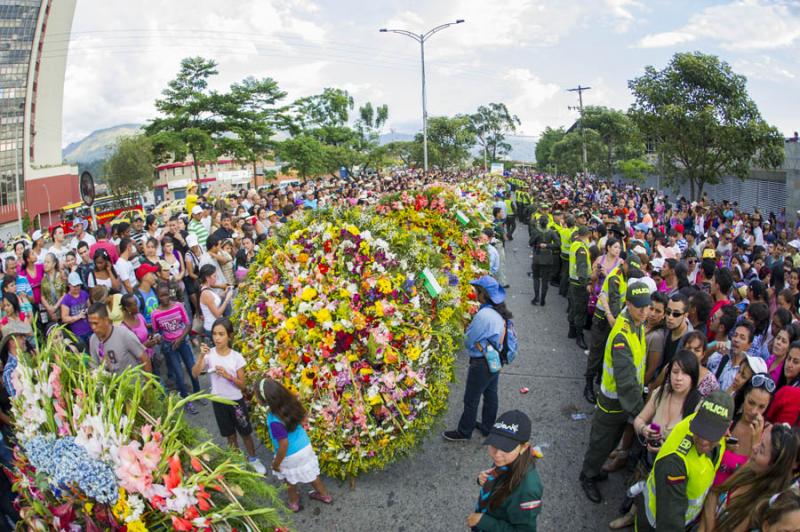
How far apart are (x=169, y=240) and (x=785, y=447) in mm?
8057

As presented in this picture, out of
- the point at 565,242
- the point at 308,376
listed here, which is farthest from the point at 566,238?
the point at 308,376

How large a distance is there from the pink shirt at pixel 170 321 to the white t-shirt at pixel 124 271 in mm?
1717

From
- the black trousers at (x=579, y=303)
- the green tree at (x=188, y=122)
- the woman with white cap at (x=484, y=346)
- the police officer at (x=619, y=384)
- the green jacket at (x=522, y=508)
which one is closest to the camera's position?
the green jacket at (x=522, y=508)

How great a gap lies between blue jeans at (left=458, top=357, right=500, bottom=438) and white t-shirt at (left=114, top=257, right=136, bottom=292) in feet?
17.9

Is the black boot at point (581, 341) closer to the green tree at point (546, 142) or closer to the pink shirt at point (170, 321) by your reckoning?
the pink shirt at point (170, 321)

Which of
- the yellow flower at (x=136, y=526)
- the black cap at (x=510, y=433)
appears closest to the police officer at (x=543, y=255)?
the black cap at (x=510, y=433)

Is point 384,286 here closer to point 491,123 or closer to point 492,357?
point 492,357

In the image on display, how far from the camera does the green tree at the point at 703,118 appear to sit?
14164 mm

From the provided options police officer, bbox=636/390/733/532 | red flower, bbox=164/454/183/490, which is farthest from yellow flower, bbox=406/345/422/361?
red flower, bbox=164/454/183/490

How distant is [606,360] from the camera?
448 cm

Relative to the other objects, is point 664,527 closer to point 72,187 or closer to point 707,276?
point 707,276

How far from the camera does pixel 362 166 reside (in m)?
42.5

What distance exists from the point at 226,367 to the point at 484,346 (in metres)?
2.61

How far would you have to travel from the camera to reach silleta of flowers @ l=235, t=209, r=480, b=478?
4.40 m
